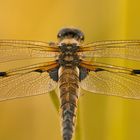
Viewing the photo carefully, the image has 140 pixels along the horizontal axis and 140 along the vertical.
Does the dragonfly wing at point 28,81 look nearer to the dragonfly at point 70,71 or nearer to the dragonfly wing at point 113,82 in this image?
the dragonfly at point 70,71

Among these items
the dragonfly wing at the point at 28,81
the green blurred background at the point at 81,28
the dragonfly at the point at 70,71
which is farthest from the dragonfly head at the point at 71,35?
the green blurred background at the point at 81,28

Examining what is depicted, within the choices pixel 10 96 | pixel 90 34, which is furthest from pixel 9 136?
pixel 90 34

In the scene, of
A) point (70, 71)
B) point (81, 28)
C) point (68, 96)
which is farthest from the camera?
point (81, 28)

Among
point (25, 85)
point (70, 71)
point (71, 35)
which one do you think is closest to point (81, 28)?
point (71, 35)

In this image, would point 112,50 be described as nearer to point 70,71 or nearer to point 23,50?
point 70,71

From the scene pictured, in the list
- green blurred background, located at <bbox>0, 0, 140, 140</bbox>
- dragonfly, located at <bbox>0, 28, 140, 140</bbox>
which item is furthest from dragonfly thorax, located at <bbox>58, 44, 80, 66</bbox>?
green blurred background, located at <bbox>0, 0, 140, 140</bbox>

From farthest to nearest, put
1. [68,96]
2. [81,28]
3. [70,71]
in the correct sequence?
1. [81,28]
2. [70,71]
3. [68,96]
